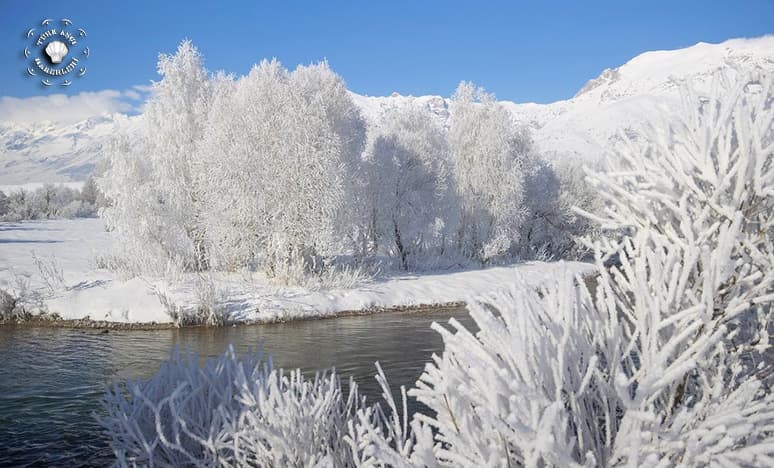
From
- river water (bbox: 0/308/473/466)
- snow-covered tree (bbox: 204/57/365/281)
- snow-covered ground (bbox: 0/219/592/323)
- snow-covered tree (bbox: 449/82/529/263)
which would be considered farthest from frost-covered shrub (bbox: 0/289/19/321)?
snow-covered tree (bbox: 449/82/529/263)

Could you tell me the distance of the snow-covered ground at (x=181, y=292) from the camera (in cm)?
1778

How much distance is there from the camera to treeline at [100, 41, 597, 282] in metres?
21.5

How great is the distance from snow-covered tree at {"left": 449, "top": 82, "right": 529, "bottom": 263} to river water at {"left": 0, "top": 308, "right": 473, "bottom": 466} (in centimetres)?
1084

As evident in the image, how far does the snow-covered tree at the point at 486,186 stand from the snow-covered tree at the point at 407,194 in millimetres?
1093

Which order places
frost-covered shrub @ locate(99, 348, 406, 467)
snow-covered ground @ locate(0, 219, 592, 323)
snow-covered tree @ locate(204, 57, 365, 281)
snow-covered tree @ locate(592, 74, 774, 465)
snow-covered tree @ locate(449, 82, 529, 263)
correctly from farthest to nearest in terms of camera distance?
snow-covered tree @ locate(449, 82, 529, 263)
snow-covered tree @ locate(204, 57, 365, 281)
snow-covered ground @ locate(0, 219, 592, 323)
frost-covered shrub @ locate(99, 348, 406, 467)
snow-covered tree @ locate(592, 74, 774, 465)

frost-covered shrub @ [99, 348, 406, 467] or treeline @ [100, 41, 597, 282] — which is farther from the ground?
treeline @ [100, 41, 597, 282]

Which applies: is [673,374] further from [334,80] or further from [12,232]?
[12,232]

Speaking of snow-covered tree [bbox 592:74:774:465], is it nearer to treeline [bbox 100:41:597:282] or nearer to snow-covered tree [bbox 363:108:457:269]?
treeline [bbox 100:41:597:282]

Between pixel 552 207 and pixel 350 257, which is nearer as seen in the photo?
pixel 350 257

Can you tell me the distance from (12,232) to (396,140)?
79.2ft

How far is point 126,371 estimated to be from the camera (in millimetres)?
12000

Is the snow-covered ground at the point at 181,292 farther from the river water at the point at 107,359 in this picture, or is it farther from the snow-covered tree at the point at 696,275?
the snow-covered tree at the point at 696,275

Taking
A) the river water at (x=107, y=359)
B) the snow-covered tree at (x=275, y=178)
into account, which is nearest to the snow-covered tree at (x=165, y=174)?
the snow-covered tree at (x=275, y=178)

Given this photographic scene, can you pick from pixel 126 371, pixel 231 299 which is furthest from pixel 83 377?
pixel 231 299
